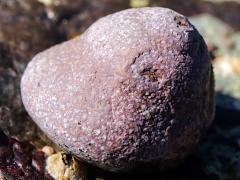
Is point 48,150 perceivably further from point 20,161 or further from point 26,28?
point 26,28

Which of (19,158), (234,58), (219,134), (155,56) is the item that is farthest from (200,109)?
(234,58)

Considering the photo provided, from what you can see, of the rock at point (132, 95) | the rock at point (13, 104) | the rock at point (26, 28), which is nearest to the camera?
the rock at point (132, 95)

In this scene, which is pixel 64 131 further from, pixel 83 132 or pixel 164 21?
pixel 164 21

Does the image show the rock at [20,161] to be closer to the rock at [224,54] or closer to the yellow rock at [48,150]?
the yellow rock at [48,150]

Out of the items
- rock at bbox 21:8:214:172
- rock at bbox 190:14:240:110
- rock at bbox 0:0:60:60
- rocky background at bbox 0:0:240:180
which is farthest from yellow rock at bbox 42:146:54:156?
rock at bbox 190:14:240:110

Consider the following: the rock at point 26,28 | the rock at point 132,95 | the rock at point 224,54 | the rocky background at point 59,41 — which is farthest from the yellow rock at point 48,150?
the rock at point 224,54

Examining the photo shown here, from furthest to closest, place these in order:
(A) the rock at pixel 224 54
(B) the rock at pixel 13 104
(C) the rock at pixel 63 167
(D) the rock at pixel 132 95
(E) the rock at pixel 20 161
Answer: (A) the rock at pixel 224 54
(B) the rock at pixel 13 104
(C) the rock at pixel 63 167
(E) the rock at pixel 20 161
(D) the rock at pixel 132 95
